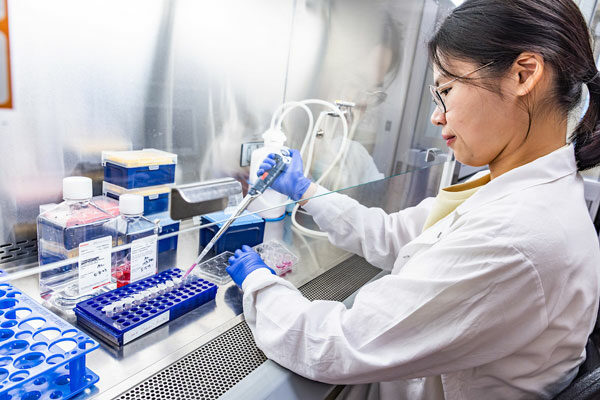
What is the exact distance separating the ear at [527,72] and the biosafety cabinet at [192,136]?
32 cm

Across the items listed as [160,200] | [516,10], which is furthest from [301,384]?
[516,10]

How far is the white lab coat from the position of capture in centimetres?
77

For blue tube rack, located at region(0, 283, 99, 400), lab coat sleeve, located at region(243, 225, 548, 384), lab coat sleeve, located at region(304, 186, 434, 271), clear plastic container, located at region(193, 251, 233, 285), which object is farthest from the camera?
lab coat sleeve, located at region(304, 186, 434, 271)

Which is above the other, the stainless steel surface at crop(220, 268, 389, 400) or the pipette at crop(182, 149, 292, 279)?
the pipette at crop(182, 149, 292, 279)

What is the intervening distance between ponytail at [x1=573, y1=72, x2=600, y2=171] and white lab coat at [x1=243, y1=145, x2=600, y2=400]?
5cm

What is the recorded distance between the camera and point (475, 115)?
3.06 ft

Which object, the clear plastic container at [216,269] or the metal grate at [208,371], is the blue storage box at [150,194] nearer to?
the clear plastic container at [216,269]

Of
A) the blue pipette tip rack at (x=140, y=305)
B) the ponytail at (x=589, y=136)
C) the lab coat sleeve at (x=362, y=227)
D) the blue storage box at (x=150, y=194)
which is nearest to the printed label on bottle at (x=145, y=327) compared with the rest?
the blue pipette tip rack at (x=140, y=305)

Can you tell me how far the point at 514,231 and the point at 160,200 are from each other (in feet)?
3.37

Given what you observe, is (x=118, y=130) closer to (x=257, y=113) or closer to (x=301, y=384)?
(x=257, y=113)

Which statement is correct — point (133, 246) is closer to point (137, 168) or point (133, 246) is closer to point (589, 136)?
point (137, 168)

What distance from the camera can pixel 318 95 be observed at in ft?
6.50

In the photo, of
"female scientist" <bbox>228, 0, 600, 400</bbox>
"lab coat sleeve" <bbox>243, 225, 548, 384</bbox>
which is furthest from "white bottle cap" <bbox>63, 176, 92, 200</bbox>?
"lab coat sleeve" <bbox>243, 225, 548, 384</bbox>

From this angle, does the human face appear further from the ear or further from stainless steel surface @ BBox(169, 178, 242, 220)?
stainless steel surface @ BBox(169, 178, 242, 220)
